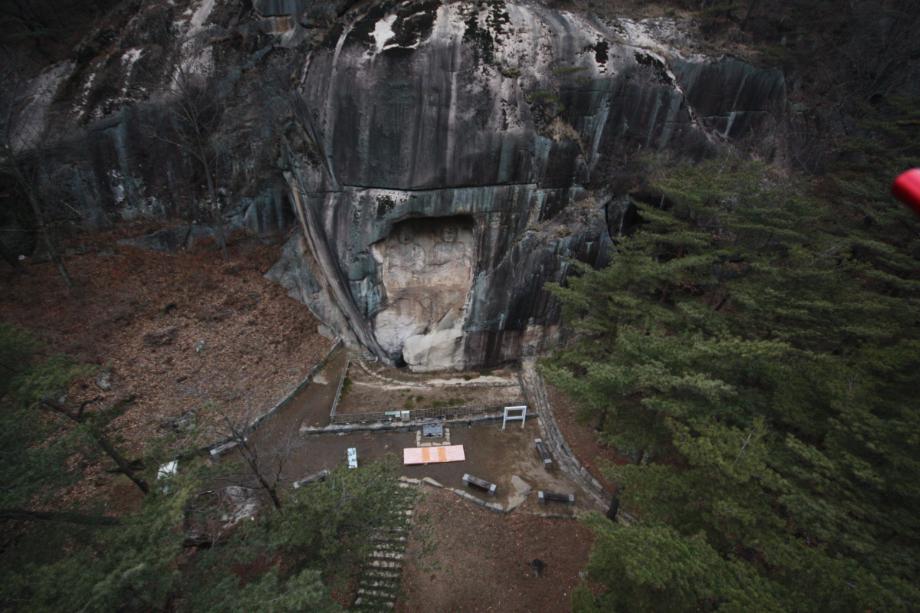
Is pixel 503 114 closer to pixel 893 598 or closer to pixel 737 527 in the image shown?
pixel 737 527

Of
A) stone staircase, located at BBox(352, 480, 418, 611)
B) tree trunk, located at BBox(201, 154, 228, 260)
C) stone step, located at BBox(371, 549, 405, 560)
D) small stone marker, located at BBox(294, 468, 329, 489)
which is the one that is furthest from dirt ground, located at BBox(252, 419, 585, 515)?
tree trunk, located at BBox(201, 154, 228, 260)

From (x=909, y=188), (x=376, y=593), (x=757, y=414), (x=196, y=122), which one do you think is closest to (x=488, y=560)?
(x=376, y=593)

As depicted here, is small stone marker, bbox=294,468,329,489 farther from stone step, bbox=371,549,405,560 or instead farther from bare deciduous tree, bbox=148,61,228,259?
bare deciduous tree, bbox=148,61,228,259

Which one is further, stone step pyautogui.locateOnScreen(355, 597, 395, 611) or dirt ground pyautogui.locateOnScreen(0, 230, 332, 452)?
dirt ground pyautogui.locateOnScreen(0, 230, 332, 452)

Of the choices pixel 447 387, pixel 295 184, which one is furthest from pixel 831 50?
pixel 295 184

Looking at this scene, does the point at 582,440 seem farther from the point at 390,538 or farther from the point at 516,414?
the point at 390,538

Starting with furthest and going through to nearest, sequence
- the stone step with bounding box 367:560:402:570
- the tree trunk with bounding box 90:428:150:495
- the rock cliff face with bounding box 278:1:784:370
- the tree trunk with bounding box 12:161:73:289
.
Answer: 1. the tree trunk with bounding box 12:161:73:289
2. the rock cliff face with bounding box 278:1:784:370
3. the stone step with bounding box 367:560:402:570
4. the tree trunk with bounding box 90:428:150:495

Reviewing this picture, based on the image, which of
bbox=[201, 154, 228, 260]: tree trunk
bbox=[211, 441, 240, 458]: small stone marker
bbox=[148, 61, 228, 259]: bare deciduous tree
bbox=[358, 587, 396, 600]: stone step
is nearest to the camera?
bbox=[358, 587, 396, 600]: stone step
